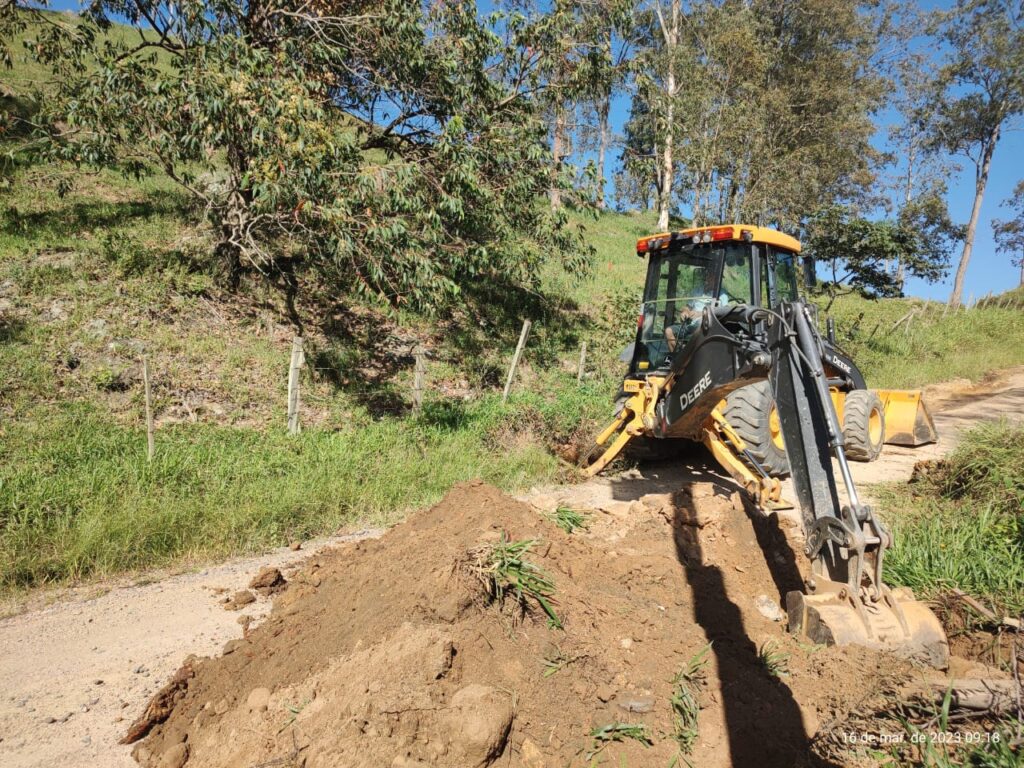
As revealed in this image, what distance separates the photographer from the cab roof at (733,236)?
6.14 meters

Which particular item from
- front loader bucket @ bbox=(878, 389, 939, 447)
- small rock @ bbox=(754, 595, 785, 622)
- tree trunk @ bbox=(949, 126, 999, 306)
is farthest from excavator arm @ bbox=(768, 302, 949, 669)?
tree trunk @ bbox=(949, 126, 999, 306)

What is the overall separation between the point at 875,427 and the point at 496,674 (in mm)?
5119

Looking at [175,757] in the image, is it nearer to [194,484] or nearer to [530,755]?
[530,755]

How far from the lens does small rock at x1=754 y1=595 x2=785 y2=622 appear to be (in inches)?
154

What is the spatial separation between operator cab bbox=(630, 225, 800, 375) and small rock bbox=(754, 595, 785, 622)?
8.98 ft

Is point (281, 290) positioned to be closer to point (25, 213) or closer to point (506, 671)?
point (25, 213)

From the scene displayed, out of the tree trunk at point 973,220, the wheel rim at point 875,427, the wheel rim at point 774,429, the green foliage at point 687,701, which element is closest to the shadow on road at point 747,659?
the green foliage at point 687,701

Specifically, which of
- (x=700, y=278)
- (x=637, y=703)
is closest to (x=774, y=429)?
(x=700, y=278)

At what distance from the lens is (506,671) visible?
2877 mm

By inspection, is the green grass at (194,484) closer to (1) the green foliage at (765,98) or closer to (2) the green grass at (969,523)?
(2) the green grass at (969,523)

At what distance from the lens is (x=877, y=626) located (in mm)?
2836

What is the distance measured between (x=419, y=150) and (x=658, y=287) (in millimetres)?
5703

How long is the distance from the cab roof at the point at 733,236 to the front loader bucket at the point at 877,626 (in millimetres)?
3905

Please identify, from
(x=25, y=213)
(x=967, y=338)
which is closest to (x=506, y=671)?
(x=25, y=213)
